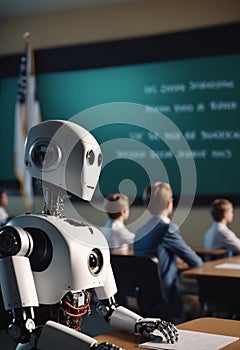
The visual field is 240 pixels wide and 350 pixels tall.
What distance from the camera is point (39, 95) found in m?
7.24

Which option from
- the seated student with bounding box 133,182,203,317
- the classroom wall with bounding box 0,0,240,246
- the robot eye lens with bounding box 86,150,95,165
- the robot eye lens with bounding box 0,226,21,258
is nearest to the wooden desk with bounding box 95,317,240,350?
the robot eye lens with bounding box 0,226,21,258

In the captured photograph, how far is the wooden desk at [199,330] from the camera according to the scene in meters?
1.90

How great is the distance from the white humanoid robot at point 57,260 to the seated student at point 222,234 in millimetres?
3194

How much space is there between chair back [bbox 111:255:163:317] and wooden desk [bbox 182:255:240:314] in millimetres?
190

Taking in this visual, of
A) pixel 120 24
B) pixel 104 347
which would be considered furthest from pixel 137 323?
pixel 120 24

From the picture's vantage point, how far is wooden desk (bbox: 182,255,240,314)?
378cm

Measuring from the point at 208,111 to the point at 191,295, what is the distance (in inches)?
82.5

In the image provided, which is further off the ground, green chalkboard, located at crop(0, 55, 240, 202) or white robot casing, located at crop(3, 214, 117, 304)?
green chalkboard, located at crop(0, 55, 240, 202)

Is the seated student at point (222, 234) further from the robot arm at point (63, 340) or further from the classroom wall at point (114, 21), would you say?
the robot arm at point (63, 340)

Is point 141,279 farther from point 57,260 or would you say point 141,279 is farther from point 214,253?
point 57,260

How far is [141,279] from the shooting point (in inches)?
156

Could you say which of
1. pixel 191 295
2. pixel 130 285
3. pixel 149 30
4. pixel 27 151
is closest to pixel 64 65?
pixel 149 30

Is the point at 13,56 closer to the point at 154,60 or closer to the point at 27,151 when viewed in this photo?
the point at 154,60

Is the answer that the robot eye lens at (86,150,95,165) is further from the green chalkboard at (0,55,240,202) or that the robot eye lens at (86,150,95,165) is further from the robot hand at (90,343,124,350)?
the green chalkboard at (0,55,240,202)
